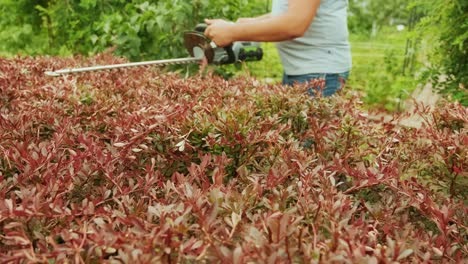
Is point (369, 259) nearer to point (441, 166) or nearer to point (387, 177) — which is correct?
point (387, 177)

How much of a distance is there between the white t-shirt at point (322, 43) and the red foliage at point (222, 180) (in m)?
0.66

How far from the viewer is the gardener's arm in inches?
110

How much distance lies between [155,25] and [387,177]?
355 cm

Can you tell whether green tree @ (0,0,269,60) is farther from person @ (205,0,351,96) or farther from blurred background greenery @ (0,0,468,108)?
person @ (205,0,351,96)

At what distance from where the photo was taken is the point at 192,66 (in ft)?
16.0

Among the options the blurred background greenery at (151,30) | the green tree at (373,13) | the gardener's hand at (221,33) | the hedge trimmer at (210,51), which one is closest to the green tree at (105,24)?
the blurred background greenery at (151,30)

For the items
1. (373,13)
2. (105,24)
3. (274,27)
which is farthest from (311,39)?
(373,13)

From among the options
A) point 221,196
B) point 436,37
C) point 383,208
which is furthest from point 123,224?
point 436,37

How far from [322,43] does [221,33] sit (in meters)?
0.58

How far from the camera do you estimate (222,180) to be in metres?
1.55

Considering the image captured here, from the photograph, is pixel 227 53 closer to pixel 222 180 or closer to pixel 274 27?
pixel 274 27

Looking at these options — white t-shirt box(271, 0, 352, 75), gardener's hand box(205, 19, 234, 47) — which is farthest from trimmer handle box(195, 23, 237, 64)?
white t-shirt box(271, 0, 352, 75)

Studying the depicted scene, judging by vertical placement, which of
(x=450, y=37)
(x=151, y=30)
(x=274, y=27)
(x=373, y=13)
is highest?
(x=274, y=27)

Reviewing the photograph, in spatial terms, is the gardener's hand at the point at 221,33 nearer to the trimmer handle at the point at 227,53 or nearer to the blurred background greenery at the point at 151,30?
the trimmer handle at the point at 227,53
